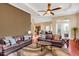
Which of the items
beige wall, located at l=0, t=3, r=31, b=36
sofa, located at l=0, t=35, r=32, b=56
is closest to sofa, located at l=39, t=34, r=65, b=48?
sofa, located at l=0, t=35, r=32, b=56

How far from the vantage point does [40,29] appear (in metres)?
2.36

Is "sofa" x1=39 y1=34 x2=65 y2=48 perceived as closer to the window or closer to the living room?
the living room

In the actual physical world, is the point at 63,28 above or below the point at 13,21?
below

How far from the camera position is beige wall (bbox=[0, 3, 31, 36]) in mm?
2100

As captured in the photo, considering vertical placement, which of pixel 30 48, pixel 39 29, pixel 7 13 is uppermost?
pixel 7 13

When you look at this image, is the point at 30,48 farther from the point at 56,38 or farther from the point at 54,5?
the point at 54,5

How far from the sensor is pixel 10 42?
2150mm

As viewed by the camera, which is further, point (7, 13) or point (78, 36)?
point (78, 36)

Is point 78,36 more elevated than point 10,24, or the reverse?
point 10,24

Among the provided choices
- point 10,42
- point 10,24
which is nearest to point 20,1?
point 10,24

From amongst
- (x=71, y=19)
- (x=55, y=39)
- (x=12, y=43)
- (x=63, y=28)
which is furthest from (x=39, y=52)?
(x=71, y=19)

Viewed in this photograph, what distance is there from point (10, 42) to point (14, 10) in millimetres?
630

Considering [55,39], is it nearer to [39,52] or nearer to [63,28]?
[63,28]

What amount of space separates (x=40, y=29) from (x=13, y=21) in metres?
0.58
